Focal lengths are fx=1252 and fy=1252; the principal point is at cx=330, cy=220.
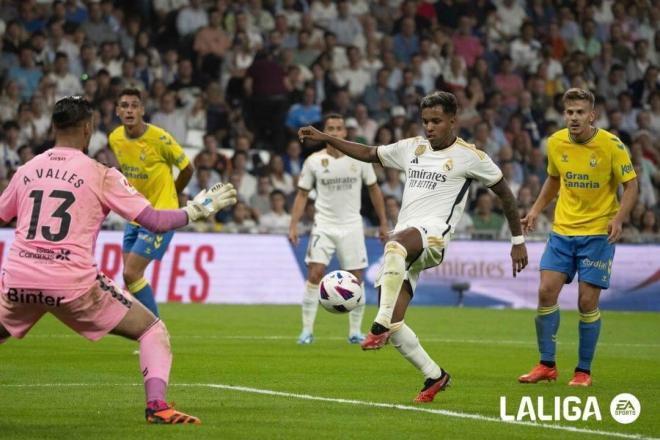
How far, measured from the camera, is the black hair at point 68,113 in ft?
27.5

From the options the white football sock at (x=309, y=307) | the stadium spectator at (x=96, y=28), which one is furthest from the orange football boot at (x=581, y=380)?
the stadium spectator at (x=96, y=28)

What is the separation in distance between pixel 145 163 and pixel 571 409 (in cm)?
690

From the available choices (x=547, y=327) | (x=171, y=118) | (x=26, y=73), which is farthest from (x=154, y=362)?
(x=26, y=73)

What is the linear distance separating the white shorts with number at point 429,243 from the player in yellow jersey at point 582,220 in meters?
1.95

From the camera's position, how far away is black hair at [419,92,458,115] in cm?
1050

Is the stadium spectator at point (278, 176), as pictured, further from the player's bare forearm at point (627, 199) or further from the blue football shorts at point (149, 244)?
the player's bare forearm at point (627, 199)

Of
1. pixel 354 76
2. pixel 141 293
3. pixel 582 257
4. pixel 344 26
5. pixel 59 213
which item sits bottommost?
pixel 141 293

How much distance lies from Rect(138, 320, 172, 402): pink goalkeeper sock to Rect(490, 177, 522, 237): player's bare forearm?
357 centimetres

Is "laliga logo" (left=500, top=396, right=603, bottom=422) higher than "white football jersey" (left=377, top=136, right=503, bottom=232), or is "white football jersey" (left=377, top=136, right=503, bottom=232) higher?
"white football jersey" (left=377, top=136, right=503, bottom=232)

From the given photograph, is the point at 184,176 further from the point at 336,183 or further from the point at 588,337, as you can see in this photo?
the point at 588,337

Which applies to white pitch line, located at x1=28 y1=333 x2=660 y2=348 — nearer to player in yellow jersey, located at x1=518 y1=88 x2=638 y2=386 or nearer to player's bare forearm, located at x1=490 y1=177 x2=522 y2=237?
player in yellow jersey, located at x1=518 y1=88 x2=638 y2=386

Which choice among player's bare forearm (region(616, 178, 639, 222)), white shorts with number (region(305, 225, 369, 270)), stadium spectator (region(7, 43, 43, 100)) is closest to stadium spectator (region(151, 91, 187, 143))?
stadium spectator (region(7, 43, 43, 100))

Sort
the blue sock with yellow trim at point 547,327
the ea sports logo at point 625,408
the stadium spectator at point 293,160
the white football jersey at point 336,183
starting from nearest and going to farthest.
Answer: the ea sports logo at point 625,408, the blue sock with yellow trim at point 547,327, the white football jersey at point 336,183, the stadium spectator at point 293,160

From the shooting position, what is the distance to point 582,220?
12.1 m
